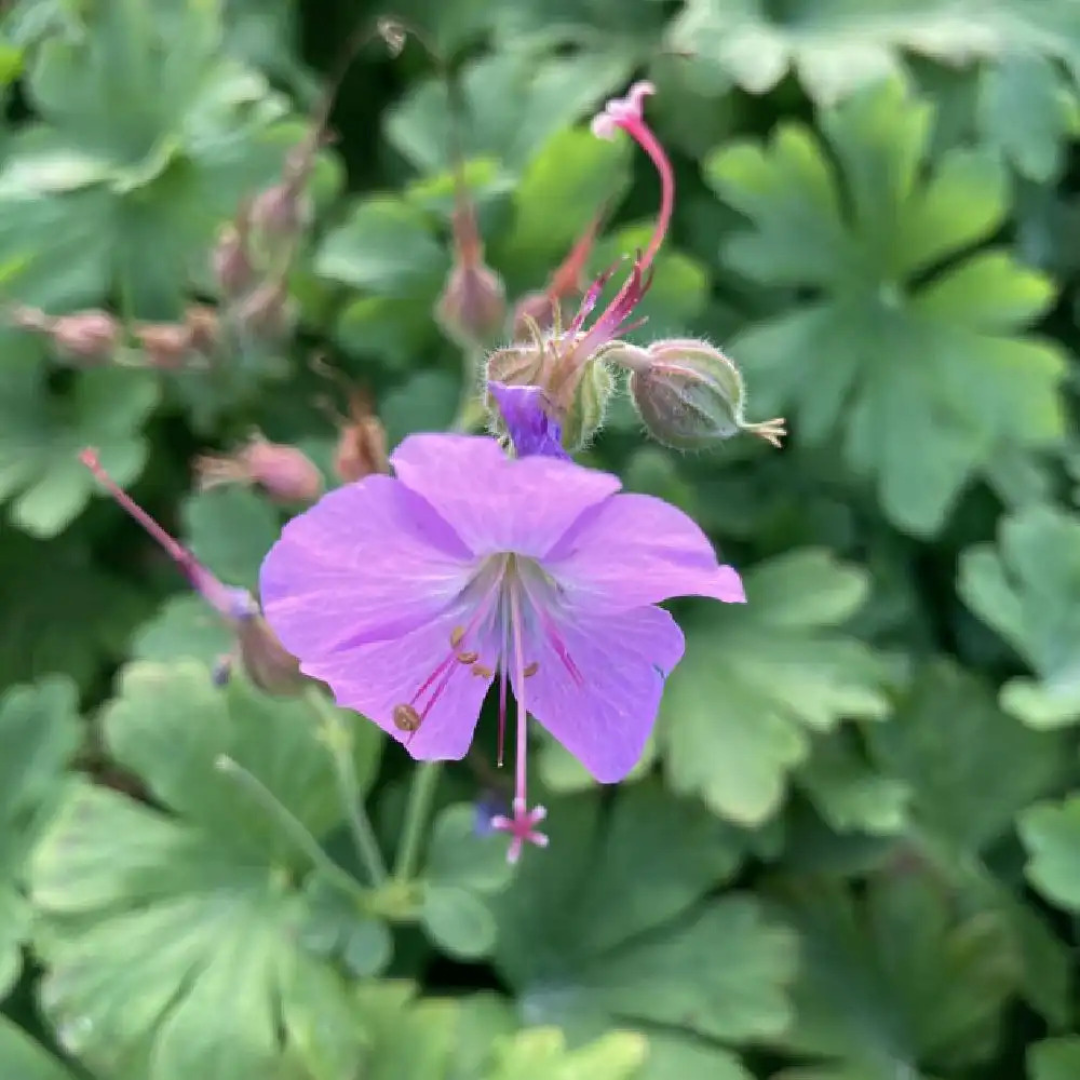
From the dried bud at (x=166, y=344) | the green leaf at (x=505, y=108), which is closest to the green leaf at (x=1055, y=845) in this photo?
the green leaf at (x=505, y=108)

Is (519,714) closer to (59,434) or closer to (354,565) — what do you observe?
(354,565)

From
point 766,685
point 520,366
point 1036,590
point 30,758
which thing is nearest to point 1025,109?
point 1036,590

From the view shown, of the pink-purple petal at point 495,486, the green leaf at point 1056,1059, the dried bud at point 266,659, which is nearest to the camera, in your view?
the pink-purple petal at point 495,486

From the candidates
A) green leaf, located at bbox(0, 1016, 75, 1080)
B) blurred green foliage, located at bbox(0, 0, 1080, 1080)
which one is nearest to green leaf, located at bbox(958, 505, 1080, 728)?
blurred green foliage, located at bbox(0, 0, 1080, 1080)

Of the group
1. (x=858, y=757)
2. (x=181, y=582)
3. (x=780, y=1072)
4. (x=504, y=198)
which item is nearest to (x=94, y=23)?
(x=504, y=198)

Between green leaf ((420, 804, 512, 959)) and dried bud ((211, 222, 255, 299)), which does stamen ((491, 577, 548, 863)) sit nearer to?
green leaf ((420, 804, 512, 959))

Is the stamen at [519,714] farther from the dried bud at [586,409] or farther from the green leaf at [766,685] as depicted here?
the green leaf at [766,685]
